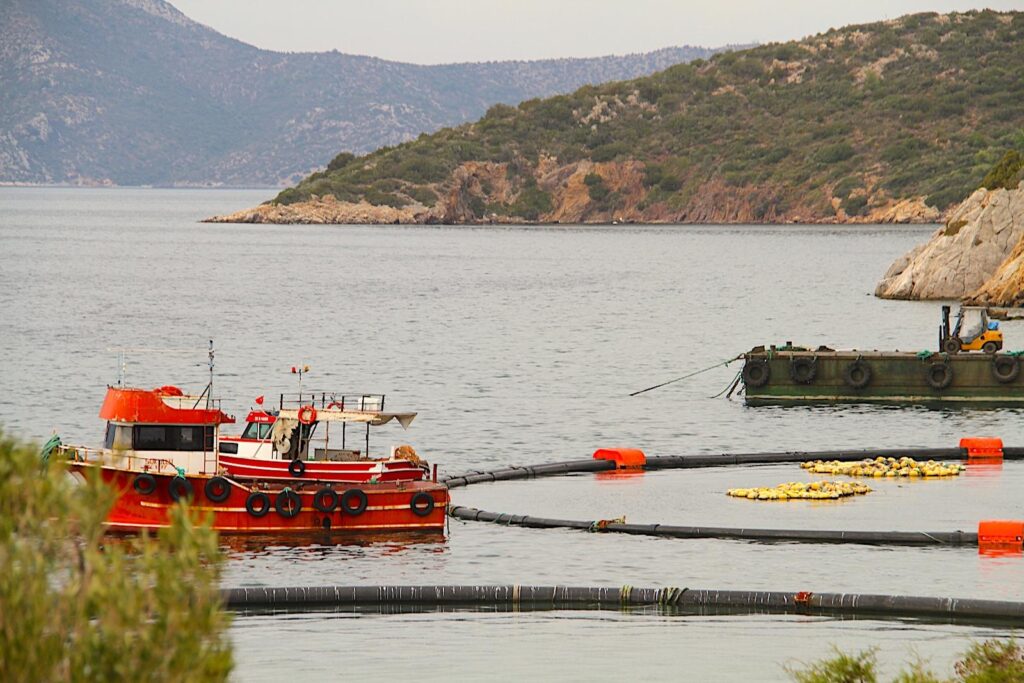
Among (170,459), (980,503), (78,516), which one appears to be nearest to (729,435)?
(980,503)

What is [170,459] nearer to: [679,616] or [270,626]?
[270,626]

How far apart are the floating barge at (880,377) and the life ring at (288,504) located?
29994 mm

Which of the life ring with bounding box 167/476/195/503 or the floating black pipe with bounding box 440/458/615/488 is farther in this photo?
the floating black pipe with bounding box 440/458/615/488

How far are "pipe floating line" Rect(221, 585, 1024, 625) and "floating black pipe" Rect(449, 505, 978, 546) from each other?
227 inches

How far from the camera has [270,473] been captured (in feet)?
123

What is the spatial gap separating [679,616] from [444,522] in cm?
857

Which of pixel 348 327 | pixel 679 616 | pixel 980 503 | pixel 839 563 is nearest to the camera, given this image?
pixel 679 616

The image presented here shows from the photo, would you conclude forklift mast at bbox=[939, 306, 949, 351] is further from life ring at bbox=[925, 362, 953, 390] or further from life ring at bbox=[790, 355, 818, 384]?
life ring at bbox=[790, 355, 818, 384]

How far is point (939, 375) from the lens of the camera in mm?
61000

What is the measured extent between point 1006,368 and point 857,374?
515 centimetres

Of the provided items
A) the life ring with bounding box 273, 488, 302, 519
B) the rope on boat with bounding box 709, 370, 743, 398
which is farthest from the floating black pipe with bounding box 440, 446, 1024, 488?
the rope on boat with bounding box 709, 370, 743, 398

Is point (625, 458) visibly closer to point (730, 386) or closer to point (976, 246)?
point (730, 386)

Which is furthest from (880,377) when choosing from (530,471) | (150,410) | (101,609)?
(101,609)

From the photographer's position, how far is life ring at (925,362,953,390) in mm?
60875
